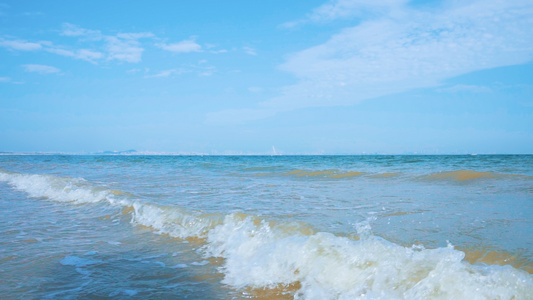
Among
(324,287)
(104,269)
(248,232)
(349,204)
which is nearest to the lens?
(324,287)

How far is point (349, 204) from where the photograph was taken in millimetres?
7621

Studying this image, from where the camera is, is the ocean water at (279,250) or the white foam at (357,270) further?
the ocean water at (279,250)

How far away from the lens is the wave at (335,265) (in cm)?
293

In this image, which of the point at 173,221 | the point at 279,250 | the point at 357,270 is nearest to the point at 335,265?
the point at 357,270

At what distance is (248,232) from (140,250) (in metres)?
1.57

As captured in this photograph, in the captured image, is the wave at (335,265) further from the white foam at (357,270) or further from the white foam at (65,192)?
the white foam at (65,192)

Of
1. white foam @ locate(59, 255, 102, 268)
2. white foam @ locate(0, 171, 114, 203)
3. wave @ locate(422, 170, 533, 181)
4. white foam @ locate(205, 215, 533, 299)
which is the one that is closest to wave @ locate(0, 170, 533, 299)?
white foam @ locate(205, 215, 533, 299)

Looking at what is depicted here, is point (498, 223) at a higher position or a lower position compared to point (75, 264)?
higher

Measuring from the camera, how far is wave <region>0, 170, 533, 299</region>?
Answer: 9.62 ft

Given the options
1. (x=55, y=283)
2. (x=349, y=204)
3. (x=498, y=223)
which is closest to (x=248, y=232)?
(x=55, y=283)

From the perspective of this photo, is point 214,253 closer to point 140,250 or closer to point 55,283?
point 140,250

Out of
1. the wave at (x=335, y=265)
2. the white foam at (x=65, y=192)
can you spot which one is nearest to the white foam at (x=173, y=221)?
the wave at (x=335, y=265)

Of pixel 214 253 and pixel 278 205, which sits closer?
pixel 214 253

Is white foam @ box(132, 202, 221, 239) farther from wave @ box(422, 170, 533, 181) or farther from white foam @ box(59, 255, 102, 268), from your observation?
wave @ box(422, 170, 533, 181)
